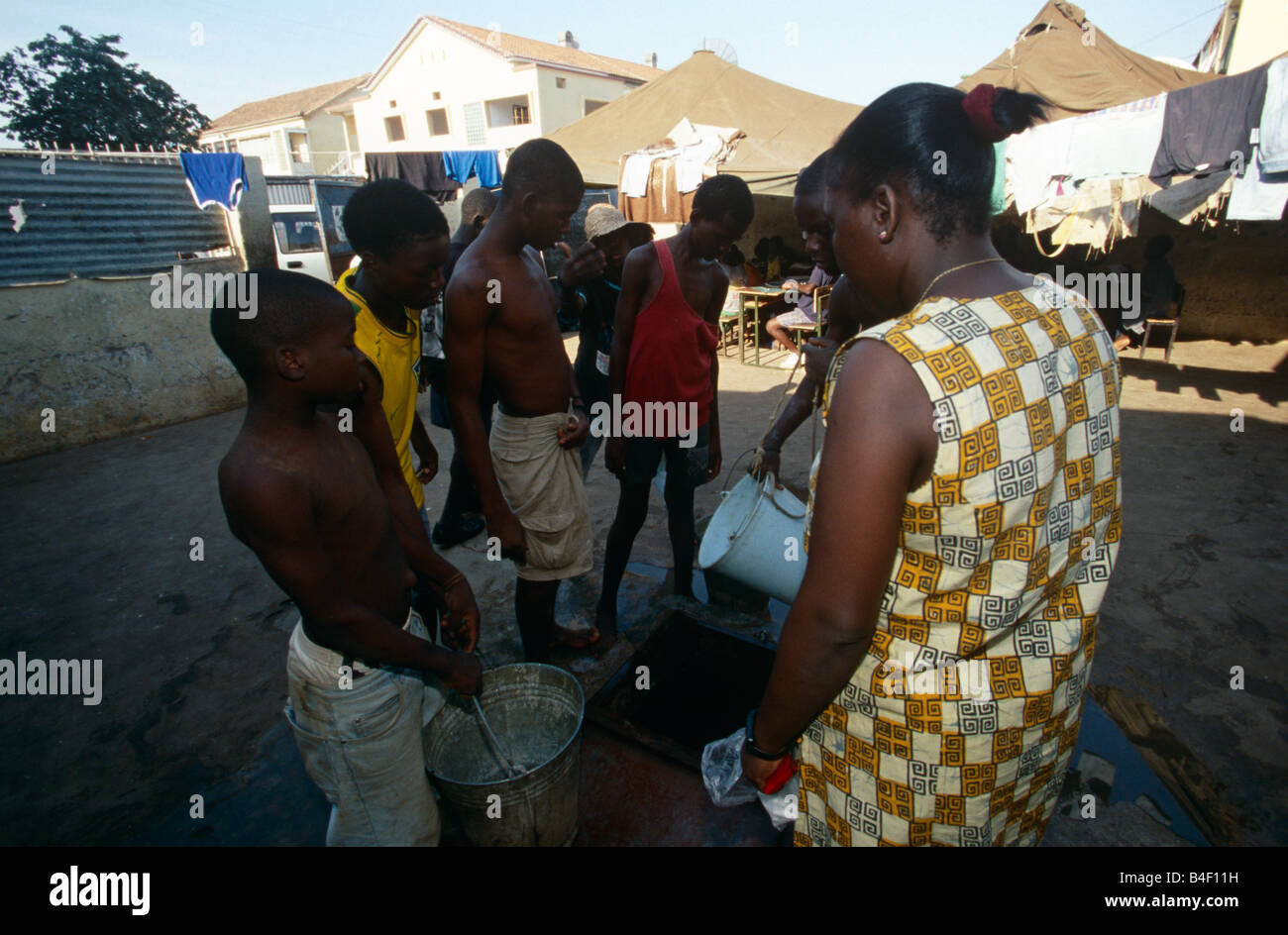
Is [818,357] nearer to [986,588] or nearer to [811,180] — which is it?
[811,180]

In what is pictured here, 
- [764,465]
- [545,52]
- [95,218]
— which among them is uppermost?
[545,52]

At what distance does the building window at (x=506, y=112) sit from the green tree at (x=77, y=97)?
34.4ft

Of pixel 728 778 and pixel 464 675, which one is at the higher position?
pixel 464 675

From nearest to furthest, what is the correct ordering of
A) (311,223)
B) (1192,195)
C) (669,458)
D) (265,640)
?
(669,458) → (265,640) → (1192,195) → (311,223)

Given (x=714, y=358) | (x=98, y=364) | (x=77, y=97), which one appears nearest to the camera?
(x=714, y=358)

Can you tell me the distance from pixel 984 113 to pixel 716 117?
Answer: 996 cm

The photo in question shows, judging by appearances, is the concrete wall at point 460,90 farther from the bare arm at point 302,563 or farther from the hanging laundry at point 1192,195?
the bare arm at point 302,563

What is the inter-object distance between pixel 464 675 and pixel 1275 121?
295 inches

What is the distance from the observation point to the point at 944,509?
966 millimetres

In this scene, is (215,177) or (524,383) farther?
(215,177)

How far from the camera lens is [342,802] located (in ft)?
5.31

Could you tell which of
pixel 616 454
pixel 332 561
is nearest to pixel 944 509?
pixel 332 561
